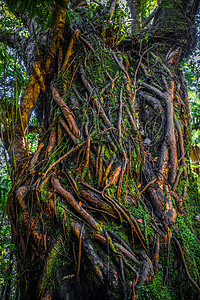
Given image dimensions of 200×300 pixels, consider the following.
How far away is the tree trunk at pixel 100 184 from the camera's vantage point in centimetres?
134

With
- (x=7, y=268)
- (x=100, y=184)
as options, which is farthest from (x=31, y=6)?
(x=7, y=268)

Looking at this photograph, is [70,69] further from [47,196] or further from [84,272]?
[84,272]

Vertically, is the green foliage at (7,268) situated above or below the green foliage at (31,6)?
below

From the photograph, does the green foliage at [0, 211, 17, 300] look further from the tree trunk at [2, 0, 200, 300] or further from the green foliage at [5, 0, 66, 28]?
the green foliage at [5, 0, 66, 28]

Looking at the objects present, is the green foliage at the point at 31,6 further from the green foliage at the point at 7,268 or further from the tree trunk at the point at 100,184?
the green foliage at the point at 7,268

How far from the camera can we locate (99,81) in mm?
2361

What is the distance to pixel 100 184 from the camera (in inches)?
65.6

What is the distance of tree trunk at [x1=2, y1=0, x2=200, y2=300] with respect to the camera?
52.6 inches

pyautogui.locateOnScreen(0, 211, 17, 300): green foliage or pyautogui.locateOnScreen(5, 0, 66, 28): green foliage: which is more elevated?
pyautogui.locateOnScreen(5, 0, 66, 28): green foliage

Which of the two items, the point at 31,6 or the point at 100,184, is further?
the point at 31,6

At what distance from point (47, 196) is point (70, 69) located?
1.66 m

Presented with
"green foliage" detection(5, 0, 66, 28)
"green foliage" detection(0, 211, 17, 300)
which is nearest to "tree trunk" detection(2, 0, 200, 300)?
"green foliage" detection(5, 0, 66, 28)

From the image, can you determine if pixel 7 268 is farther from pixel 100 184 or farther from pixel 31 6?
pixel 31 6

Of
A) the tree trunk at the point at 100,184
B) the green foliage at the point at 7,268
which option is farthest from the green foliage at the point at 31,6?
the green foliage at the point at 7,268
